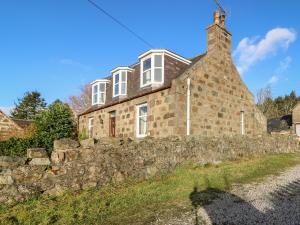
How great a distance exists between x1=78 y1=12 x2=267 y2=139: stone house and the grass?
21.1ft

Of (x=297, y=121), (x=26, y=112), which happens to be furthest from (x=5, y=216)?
(x=26, y=112)

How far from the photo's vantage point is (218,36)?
19.0m

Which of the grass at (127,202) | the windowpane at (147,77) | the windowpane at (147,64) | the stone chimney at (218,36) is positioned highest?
the stone chimney at (218,36)

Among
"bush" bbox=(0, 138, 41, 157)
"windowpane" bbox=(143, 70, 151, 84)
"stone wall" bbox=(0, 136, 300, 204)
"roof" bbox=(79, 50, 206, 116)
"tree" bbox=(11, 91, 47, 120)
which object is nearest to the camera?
"stone wall" bbox=(0, 136, 300, 204)

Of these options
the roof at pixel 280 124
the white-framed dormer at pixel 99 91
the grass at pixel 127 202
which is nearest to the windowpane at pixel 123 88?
the white-framed dormer at pixel 99 91

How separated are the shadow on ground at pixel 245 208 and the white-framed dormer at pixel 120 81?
13.8 meters

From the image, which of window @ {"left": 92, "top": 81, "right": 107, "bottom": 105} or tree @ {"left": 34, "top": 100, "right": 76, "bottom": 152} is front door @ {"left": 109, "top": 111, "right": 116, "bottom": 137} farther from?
tree @ {"left": 34, "top": 100, "right": 76, "bottom": 152}

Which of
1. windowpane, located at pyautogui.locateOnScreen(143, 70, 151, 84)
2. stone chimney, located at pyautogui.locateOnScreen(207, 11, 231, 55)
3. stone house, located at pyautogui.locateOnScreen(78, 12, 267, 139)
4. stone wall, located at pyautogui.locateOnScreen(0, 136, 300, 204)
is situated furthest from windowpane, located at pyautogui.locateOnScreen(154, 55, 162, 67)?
stone wall, located at pyautogui.locateOnScreen(0, 136, 300, 204)

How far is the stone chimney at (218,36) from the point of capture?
61.6 feet

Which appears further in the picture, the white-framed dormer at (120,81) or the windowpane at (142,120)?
the white-framed dormer at (120,81)

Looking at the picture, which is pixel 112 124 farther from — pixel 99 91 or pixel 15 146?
pixel 15 146

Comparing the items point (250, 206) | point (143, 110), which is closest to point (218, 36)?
point (143, 110)

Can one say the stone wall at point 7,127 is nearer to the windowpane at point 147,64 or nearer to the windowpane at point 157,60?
the windowpane at point 147,64

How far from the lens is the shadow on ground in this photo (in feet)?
18.2
